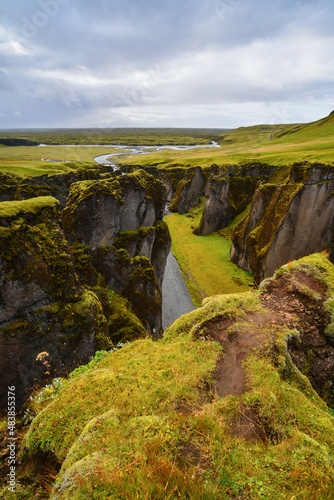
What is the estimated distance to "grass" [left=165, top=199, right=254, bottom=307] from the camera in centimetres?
3391

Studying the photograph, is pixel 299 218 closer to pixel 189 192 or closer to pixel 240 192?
pixel 240 192

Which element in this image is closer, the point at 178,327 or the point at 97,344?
the point at 178,327

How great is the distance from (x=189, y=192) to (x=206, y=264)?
39005 millimetres

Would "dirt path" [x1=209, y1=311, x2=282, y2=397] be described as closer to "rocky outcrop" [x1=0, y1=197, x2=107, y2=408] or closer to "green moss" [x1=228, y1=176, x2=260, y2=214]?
"rocky outcrop" [x1=0, y1=197, x2=107, y2=408]

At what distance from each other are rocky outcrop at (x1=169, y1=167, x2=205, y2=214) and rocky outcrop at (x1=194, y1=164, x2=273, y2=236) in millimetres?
14358

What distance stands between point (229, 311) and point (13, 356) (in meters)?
9.62

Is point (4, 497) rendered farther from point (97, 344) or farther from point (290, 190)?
point (290, 190)

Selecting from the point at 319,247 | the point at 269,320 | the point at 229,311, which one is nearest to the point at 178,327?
the point at 229,311

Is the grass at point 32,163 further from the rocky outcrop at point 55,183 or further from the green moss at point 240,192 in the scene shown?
the green moss at point 240,192

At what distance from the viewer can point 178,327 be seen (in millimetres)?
9641

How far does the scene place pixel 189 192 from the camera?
74.4 metres

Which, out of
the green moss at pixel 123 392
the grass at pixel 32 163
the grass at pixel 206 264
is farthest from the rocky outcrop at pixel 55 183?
the green moss at pixel 123 392

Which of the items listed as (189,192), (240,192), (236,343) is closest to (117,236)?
(236,343)

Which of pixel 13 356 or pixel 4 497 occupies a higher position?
pixel 4 497
